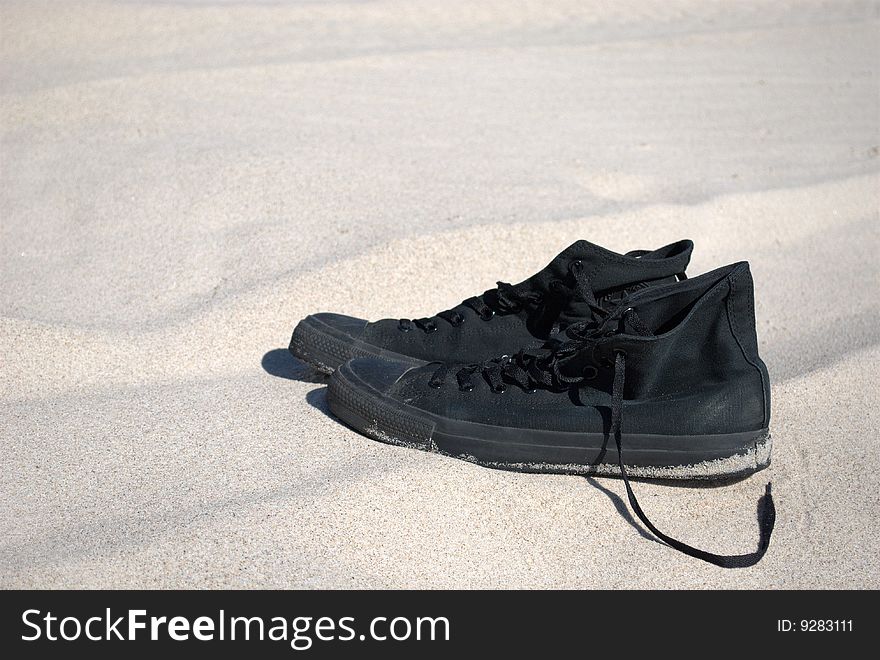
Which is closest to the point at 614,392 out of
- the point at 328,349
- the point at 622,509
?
the point at 622,509

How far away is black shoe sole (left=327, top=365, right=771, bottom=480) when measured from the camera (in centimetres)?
174

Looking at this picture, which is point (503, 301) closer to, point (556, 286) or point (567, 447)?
point (556, 286)

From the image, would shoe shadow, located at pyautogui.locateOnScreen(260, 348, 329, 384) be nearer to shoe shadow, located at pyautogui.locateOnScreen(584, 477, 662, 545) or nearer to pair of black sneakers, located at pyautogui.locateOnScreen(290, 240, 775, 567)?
pair of black sneakers, located at pyautogui.locateOnScreen(290, 240, 775, 567)

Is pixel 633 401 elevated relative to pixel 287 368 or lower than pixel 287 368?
lower

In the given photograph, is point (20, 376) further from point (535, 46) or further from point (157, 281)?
point (535, 46)

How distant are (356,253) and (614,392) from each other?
1.22 meters

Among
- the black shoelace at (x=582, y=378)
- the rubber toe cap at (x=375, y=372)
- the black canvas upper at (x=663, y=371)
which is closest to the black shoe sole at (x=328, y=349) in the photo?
the rubber toe cap at (x=375, y=372)

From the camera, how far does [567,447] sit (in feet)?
5.82

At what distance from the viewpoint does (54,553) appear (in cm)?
151

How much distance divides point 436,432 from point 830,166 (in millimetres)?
2650

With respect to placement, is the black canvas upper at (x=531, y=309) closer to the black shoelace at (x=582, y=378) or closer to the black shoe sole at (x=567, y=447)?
the black shoelace at (x=582, y=378)

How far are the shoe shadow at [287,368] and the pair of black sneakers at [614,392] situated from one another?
30 centimetres

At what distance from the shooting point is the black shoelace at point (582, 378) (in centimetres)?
163
